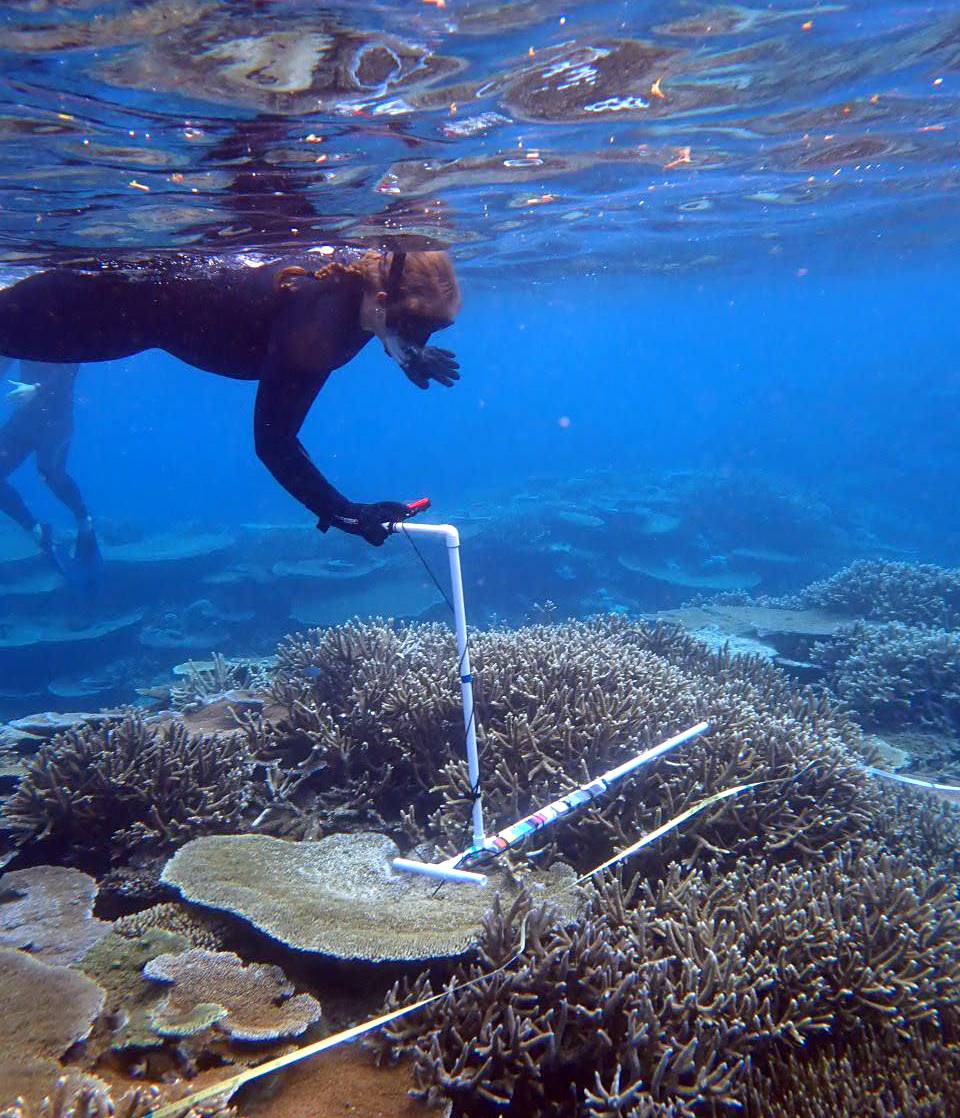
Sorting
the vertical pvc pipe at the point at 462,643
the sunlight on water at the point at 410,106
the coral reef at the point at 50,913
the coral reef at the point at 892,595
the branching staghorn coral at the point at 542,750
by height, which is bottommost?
the coral reef at the point at 892,595

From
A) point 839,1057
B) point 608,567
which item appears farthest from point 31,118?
point 608,567

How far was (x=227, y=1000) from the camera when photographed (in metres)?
2.87

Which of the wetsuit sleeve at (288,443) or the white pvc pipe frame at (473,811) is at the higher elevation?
the wetsuit sleeve at (288,443)

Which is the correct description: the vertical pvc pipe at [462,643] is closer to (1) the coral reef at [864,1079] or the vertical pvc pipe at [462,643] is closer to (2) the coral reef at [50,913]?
(1) the coral reef at [864,1079]

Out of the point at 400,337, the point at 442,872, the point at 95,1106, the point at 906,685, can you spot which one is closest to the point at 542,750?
the point at 442,872

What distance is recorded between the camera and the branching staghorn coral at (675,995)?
268cm

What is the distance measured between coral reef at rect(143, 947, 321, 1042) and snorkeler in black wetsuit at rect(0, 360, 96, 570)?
50.5ft

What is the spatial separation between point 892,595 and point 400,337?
11904 millimetres

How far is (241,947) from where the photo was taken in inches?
128

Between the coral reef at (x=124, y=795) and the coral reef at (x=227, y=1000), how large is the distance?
4.31ft

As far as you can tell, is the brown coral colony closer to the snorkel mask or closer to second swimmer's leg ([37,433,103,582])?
the snorkel mask

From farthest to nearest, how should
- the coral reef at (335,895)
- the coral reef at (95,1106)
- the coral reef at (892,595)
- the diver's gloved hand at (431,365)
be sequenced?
the coral reef at (892,595)
the diver's gloved hand at (431,365)
the coral reef at (335,895)
the coral reef at (95,1106)

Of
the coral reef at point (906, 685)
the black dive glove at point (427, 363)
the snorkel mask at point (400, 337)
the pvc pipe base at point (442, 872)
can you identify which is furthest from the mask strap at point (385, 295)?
the coral reef at point (906, 685)

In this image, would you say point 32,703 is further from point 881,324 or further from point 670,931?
point 881,324
